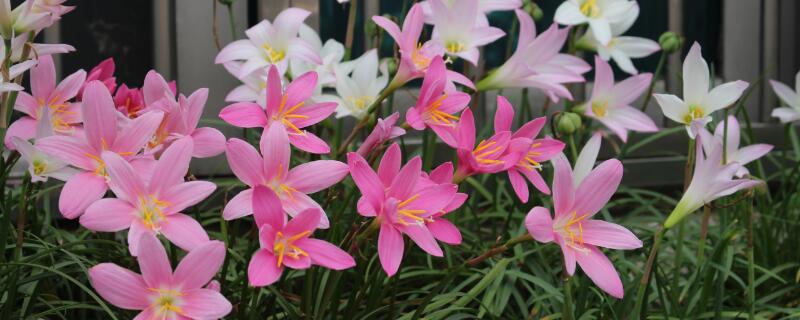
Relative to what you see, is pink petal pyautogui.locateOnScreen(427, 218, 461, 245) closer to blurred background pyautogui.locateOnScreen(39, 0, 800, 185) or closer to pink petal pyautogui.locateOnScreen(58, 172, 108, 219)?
pink petal pyautogui.locateOnScreen(58, 172, 108, 219)

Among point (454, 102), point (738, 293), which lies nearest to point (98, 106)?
point (454, 102)

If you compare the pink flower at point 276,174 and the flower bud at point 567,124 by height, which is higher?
the pink flower at point 276,174

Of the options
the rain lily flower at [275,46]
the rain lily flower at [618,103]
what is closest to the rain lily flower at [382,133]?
the rain lily flower at [275,46]

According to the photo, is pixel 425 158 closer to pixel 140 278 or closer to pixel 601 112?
pixel 601 112

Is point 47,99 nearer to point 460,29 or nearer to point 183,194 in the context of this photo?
point 183,194

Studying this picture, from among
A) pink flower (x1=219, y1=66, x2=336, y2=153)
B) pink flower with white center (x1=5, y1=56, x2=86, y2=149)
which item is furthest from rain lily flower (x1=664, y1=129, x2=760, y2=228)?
pink flower with white center (x1=5, y1=56, x2=86, y2=149)

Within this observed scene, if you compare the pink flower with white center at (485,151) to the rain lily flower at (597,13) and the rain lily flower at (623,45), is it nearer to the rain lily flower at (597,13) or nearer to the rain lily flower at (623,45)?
the rain lily flower at (597,13)
